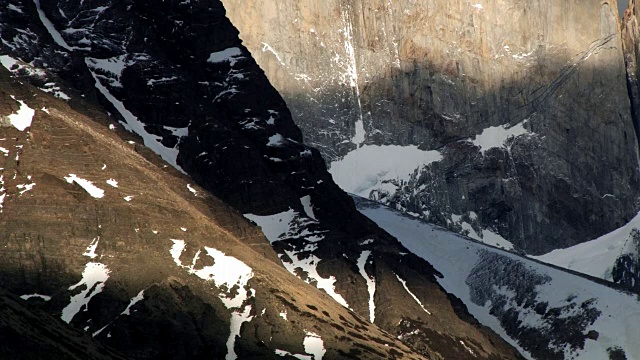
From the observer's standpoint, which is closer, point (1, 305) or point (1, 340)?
point (1, 340)

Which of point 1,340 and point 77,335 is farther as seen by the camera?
point 77,335

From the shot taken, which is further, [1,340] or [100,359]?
[100,359]

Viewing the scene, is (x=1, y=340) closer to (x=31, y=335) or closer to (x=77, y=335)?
(x=31, y=335)

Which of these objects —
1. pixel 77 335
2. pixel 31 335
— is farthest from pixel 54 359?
pixel 77 335

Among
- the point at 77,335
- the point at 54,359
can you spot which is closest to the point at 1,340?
the point at 54,359

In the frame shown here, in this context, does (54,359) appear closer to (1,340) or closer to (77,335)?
(1,340)
